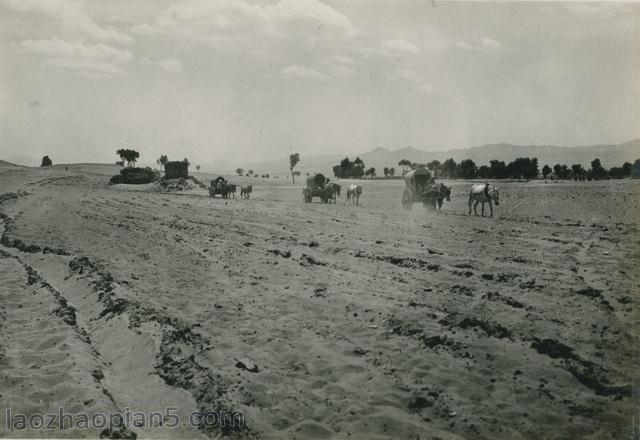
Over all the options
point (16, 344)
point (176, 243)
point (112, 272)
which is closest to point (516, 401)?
point (16, 344)

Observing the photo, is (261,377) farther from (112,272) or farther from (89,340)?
(112,272)

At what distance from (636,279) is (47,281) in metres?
10.6

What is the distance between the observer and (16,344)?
6.29m

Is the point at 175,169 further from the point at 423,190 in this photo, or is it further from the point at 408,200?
the point at 423,190

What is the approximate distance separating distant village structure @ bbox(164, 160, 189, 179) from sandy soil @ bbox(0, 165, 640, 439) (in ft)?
109

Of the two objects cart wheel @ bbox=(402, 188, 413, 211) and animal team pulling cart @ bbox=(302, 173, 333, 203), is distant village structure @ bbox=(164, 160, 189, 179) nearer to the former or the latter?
animal team pulling cart @ bbox=(302, 173, 333, 203)

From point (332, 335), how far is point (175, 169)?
137ft

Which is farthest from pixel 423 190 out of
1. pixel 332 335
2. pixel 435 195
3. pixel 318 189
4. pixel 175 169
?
pixel 175 169

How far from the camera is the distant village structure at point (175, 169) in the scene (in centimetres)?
4450

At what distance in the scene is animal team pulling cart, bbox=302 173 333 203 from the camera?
30.2 meters

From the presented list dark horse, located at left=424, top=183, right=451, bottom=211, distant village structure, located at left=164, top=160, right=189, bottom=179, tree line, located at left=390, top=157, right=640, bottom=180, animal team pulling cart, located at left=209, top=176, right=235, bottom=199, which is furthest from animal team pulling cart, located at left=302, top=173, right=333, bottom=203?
tree line, located at left=390, top=157, right=640, bottom=180

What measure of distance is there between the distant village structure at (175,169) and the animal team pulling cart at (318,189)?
18532 millimetres

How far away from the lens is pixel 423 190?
23688mm

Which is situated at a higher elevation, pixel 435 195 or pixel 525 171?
pixel 525 171
